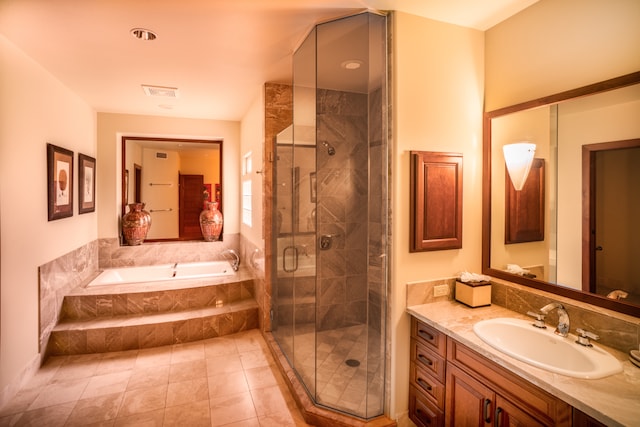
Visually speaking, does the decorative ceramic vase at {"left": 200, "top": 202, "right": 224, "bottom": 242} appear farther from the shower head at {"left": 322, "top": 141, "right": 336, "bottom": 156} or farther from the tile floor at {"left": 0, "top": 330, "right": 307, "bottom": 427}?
the shower head at {"left": 322, "top": 141, "right": 336, "bottom": 156}

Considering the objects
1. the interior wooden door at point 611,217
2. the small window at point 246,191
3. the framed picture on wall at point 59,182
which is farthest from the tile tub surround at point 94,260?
the interior wooden door at point 611,217

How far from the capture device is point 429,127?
6.93ft

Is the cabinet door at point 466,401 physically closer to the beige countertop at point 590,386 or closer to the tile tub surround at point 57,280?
the beige countertop at point 590,386

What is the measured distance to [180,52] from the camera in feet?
8.37

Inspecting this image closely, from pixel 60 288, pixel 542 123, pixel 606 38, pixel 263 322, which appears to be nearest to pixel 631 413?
pixel 542 123

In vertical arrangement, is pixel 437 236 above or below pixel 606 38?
below

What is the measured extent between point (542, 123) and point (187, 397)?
3017mm

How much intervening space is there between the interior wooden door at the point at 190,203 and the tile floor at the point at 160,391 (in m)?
1.95

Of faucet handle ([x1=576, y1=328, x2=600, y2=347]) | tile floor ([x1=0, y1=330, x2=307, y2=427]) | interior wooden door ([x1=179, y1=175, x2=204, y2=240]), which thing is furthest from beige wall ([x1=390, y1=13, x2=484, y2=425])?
interior wooden door ([x1=179, y1=175, x2=204, y2=240])

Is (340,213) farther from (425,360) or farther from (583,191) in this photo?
(583,191)

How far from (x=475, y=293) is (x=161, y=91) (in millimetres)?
3452

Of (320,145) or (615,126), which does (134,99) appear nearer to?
(320,145)

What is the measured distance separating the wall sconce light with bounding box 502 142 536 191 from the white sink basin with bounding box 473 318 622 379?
2.75 feet

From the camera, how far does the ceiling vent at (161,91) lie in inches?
132
